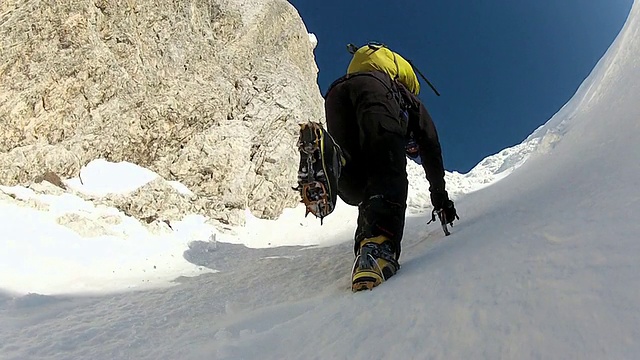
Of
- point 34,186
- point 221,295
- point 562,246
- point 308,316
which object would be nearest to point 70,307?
point 221,295

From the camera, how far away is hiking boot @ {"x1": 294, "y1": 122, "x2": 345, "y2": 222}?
225 cm

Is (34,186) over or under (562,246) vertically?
over

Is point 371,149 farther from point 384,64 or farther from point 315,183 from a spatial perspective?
point 384,64

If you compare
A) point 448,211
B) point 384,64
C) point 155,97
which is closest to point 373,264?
point 448,211

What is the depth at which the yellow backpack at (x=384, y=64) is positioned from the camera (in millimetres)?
3025

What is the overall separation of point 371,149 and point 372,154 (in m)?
0.03

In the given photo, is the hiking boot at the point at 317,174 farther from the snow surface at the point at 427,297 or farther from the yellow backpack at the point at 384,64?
the yellow backpack at the point at 384,64

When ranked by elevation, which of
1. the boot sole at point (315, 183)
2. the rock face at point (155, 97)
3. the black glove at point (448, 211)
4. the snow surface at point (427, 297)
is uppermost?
the rock face at point (155, 97)

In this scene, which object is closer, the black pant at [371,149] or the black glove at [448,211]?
the black pant at [371,149]

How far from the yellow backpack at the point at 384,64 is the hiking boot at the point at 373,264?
4.37 feet

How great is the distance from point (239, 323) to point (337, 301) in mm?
444

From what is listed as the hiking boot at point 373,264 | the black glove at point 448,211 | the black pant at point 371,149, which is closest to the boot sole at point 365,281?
the hiking boot at point 373,264

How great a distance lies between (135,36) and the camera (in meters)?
10.9

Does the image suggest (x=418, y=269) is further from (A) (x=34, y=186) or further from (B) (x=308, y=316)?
(A) (x=34, y=186)
